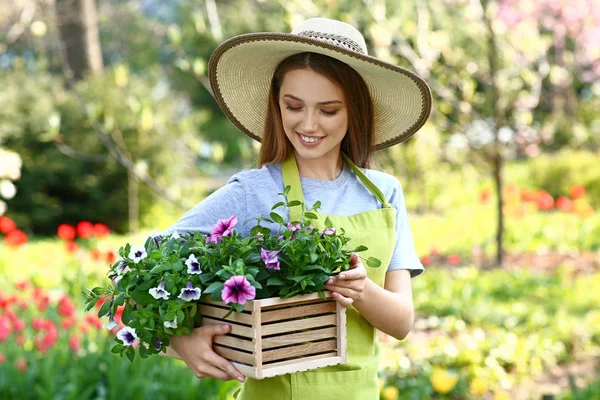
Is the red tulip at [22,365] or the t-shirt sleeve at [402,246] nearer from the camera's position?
the t-shirt sleeve at [402,246]

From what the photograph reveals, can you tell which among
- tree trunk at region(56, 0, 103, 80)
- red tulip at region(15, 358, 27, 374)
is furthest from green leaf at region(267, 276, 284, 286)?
tree trunk at region(56, 0, 103, 80)

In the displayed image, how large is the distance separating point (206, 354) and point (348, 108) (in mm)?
694

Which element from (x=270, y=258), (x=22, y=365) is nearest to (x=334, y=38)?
(x=270, y=258)

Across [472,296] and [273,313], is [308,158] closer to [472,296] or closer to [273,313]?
[273,313]

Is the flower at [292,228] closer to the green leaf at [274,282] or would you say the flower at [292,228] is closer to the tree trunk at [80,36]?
the green leaf at [274,282]

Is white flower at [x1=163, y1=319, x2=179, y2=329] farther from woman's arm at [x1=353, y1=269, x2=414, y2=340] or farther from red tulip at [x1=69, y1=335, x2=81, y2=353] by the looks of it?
red tulip at [x1=69, y1=335, x2=81, y2=353]

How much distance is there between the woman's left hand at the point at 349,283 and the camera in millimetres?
1655

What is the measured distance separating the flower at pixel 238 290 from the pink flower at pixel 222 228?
0.17 metres

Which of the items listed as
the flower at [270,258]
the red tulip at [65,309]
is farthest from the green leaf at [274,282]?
the red tulip at [65,309]

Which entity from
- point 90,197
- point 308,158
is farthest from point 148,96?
point 308,158

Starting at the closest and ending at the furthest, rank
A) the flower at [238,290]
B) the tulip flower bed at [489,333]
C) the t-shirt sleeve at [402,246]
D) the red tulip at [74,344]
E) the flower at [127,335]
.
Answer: the flower at [238,290] → the flower at [127,335] → the t-shirt sleeve at [402,246] → the red tulip at [74,344] → the tulip flower bed at [489,333]

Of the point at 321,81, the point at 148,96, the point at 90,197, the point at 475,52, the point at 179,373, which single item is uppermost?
the point at 475,52

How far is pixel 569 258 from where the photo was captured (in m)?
7.41

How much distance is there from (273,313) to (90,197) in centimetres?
819
